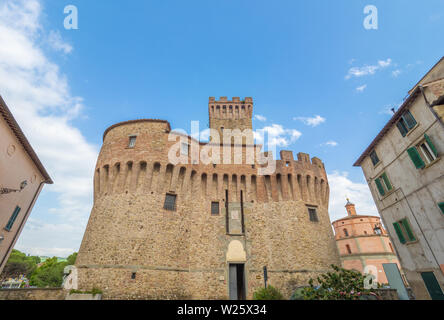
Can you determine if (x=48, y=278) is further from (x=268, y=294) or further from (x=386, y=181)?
(x=386, y=181)

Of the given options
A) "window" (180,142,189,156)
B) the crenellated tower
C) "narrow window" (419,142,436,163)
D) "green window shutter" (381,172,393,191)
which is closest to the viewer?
"narrow window" (419,142,436,163)

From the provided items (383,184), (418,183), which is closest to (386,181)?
(383,184)

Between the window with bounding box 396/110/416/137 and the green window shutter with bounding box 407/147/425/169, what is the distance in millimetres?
1177

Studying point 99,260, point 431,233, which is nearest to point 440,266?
point 431,233

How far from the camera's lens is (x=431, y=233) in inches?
401

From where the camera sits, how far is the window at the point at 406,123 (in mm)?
11188

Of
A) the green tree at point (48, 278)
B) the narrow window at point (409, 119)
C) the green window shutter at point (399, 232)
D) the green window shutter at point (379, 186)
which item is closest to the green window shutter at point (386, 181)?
the green window shutter at point (379, 186)

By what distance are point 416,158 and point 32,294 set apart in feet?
70.3

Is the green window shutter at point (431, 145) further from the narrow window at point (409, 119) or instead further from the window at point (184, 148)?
the window at point (184, 148)

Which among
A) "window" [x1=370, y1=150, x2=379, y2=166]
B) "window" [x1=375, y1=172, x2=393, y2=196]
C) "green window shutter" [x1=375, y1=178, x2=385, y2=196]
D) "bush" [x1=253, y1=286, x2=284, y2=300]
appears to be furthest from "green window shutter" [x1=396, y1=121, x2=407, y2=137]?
"bush" [x1=253, y1=286, x2=284, y2=300]

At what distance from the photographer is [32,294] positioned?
11391 mm

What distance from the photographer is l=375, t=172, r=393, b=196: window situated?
42.8ft

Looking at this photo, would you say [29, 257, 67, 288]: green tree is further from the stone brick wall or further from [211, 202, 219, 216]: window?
→ [211, 202, 219, 216]: window

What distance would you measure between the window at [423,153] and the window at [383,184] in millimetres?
2536
